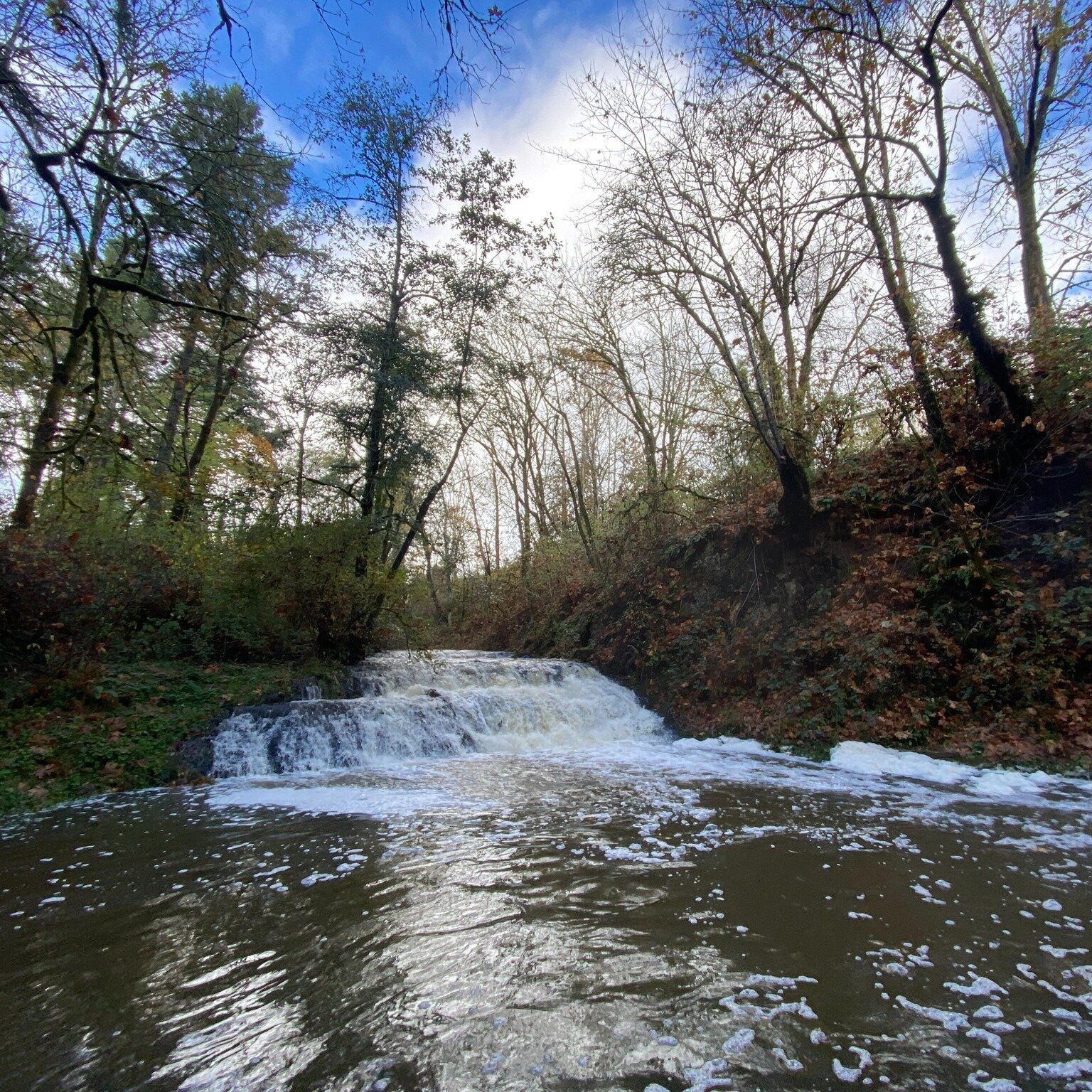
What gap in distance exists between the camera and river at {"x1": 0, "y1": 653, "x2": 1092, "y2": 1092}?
1.91 meters

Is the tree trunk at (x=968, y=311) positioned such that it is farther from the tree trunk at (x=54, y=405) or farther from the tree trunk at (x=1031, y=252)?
the tree trunk at (x=54, y=405)

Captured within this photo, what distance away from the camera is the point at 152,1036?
207 centimetres

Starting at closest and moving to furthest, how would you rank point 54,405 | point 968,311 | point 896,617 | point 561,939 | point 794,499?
point 561,939, point 54,405, point 968,311, point 896,617, point 794,499

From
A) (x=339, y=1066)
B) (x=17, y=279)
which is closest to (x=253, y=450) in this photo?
(x=17, y=279)

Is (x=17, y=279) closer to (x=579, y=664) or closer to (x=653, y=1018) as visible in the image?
(x=653, y=1018)

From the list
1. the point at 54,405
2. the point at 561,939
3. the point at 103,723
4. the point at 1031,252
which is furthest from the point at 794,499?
the point at 103,723

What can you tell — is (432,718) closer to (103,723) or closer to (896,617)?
(103,723)

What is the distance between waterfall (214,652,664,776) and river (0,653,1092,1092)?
1.60m

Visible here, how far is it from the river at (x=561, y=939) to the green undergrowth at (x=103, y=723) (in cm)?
57

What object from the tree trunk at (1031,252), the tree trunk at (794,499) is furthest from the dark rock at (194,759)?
the tree trunk at (1031,252)

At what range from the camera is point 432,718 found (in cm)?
837

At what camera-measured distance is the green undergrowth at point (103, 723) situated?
5730 millimetres

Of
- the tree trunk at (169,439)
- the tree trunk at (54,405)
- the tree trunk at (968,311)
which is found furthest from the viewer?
the tree trunk at (968,311)

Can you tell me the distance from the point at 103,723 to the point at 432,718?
3937 millimetres
